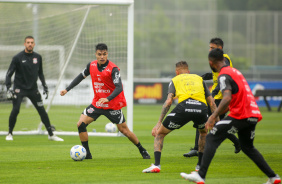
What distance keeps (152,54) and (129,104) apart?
3388cm

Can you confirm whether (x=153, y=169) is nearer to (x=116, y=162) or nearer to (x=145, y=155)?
(x=116, y=162)

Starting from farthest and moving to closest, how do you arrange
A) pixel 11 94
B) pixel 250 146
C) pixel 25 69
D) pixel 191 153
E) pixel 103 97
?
1. pixel 25 69
2. pixel 11 94
3. pixel 191 153
4. pixel 103 97
5. pixel 250 146

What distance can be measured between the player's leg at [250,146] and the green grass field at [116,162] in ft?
1.31

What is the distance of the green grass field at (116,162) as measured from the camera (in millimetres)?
7934

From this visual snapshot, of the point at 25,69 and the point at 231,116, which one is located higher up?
the point at 25,69

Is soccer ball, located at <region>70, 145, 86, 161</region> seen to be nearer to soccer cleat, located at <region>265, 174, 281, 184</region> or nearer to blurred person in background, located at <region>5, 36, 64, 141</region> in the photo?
soccer cleat, located at <region>265, 174, 281, 184</region>

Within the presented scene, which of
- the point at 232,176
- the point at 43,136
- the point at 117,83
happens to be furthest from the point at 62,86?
the point at 232,176

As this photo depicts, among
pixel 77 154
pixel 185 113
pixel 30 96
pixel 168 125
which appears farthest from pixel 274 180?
pixel 30 96

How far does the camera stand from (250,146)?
7.48m

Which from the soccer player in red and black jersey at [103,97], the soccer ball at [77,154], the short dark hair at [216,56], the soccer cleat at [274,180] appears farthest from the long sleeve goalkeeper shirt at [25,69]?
the soccer cleat at [274,180]

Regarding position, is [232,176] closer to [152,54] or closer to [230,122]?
[230,122]

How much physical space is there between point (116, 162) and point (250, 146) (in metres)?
3.11

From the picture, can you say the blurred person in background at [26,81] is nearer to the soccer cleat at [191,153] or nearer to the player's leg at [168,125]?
the soccer cleat at [191,153]

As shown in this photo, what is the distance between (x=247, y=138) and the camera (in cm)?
746
